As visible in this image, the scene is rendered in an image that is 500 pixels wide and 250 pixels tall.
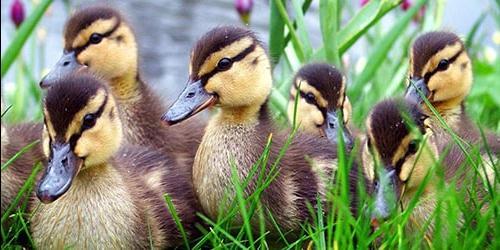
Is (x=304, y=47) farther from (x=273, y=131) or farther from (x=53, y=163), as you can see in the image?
(x=53, y=163)

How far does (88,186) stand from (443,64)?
1.13m

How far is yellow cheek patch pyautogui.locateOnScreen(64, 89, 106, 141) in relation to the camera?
101 inches

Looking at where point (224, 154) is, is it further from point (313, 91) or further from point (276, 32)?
point (276, 32)

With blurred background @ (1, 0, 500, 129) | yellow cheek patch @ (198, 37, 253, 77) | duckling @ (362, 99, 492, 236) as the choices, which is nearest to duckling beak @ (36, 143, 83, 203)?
yellow cheek patch @ (198, 37, 253, 77)

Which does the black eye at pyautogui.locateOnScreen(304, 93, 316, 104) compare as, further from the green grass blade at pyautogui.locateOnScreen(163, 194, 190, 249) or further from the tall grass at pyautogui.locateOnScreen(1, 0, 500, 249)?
the green grass blade at pyautogui.locateOnScreen(163, 194, 190, 249)

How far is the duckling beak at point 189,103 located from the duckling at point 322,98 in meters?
0.30

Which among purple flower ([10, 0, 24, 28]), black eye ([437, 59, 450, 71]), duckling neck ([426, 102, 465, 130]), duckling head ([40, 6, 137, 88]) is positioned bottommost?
duckling neck ([426, 102, 465, 130])

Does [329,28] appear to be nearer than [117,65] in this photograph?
No

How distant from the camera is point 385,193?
2400 mm

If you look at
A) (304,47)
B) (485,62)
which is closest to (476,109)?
(485,62)

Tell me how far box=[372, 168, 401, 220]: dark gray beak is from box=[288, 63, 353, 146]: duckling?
58 cm

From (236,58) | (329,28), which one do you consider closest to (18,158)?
(236,58)

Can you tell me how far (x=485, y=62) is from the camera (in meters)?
4.68

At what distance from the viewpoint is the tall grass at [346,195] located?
2316mm
